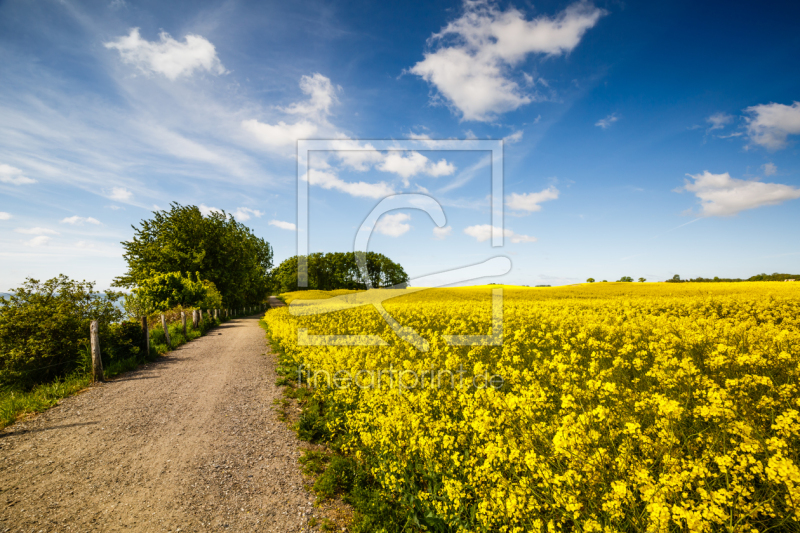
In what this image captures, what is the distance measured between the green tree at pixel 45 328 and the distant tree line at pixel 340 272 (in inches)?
1951

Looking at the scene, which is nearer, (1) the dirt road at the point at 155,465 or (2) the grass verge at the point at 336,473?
(2) the grass verge at the point at 336,473

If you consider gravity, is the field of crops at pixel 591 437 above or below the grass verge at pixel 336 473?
above

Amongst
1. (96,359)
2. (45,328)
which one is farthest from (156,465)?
(45,328)

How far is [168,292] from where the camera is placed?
2692cm

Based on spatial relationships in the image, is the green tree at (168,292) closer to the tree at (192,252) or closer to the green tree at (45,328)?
the tree at (192,252)

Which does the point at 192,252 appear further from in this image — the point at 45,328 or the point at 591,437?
the point at 591,437

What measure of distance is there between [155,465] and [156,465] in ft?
0.05

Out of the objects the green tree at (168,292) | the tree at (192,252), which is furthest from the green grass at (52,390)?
the tree at (192,252)

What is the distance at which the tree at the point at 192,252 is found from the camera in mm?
33594

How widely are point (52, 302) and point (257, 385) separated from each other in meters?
7.86

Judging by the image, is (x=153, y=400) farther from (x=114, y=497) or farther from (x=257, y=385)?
(x=114, y=497)

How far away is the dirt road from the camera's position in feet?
13.1

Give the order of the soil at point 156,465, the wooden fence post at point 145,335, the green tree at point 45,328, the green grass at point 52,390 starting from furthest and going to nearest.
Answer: the wooden fence post at point 145,335
the green tree at point 45,328
the green grass at point 52,390
the soil at point 156,465

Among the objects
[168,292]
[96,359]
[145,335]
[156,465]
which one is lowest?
[156,465]
